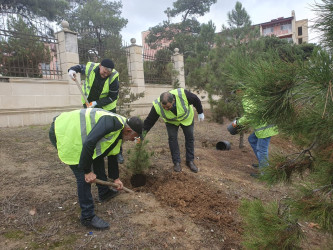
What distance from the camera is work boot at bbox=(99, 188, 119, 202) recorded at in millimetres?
3258

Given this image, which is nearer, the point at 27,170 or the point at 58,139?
the point at 58,139

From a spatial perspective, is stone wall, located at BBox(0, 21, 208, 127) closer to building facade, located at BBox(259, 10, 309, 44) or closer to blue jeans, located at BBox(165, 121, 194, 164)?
blue jeans, located at BBox(165, 121, 194, 164)

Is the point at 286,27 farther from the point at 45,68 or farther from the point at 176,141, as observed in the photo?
the point at 176,141

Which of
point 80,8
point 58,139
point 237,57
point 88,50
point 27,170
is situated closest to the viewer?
point 237,57

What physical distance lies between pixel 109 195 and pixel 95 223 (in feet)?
2.02

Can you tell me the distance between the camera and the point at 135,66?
9.95 metres

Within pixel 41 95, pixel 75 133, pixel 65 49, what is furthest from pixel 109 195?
pixel 65 49

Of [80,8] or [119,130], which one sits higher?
[80,8]

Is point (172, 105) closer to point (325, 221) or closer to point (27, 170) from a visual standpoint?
point (27, 170)

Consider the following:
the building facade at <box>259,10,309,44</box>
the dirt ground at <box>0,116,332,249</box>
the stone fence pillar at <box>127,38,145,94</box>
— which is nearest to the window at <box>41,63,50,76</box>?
the stone fence pillar at <box>127,38,145,94</box>

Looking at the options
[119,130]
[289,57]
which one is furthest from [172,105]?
[289,57]

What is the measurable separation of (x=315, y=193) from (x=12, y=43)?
7.57 metres

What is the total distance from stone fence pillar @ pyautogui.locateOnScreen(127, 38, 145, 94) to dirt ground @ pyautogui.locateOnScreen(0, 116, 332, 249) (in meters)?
5.62

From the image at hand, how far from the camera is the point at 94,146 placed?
8.04 feet
